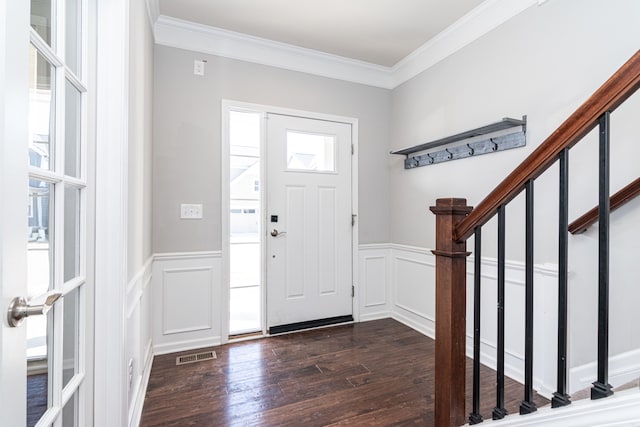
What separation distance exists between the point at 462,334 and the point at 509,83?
1.96m

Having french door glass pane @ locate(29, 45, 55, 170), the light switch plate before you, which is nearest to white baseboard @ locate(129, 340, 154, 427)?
the light switch plate

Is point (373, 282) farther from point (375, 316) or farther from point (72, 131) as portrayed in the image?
point (72, 131)

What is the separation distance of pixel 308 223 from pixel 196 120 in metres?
1.38

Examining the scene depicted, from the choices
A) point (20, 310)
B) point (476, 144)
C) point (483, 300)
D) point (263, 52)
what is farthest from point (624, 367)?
point (263, 52)

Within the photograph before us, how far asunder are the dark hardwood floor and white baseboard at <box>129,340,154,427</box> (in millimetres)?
40

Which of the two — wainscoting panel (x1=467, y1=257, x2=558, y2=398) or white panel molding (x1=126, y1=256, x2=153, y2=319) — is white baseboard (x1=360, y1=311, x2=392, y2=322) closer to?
wainscoting panel (x1=467, y1=257, x2=558, y2=398)

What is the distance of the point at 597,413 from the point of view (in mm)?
805

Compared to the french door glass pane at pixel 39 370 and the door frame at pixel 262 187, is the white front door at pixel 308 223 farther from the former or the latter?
the french door glass pane at pixel 39 370

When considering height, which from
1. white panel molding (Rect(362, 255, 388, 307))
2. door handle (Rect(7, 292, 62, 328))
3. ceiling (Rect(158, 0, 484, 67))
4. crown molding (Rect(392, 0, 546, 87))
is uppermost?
ceiling (Rect(158, 0, 484, 67))

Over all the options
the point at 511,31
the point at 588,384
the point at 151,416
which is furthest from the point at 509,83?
the point at 151,416

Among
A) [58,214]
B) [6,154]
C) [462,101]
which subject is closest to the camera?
[6,154]

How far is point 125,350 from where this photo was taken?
1.43m

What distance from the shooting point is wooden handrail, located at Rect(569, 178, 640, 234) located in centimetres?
156

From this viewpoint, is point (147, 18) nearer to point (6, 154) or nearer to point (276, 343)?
point (6, 154)
